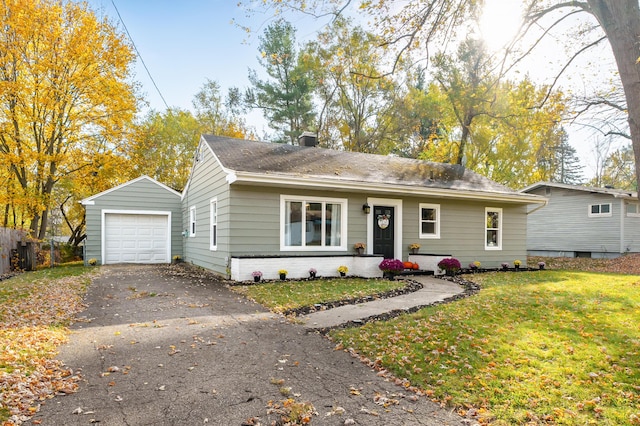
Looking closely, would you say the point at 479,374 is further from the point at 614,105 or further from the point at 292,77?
the point at 292,77

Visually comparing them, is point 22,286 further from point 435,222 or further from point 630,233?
point 630,233

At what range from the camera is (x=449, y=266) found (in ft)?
36.6

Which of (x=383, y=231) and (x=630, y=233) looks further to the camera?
(x=630, y=233)

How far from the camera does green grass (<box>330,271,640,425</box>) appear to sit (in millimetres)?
3172

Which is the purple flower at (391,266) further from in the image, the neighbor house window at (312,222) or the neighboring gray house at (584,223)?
the neighboring gray house at (584,223)

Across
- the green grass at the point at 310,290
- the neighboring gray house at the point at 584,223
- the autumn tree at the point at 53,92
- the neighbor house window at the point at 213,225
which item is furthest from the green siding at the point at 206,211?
the neighboring gray house at the point at 584,223

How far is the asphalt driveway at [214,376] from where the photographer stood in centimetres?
296

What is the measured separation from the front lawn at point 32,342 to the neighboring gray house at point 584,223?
17.1 metres

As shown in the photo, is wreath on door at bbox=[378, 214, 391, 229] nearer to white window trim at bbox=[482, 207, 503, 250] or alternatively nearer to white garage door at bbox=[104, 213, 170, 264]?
white window trim at bbox=[482, 207, 503, 250]

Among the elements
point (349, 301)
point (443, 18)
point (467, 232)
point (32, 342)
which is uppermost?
point (443, 18)

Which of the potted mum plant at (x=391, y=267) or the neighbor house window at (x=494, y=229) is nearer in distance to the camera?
the potted mum plant at (x=391, y=267)

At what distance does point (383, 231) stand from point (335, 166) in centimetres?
260

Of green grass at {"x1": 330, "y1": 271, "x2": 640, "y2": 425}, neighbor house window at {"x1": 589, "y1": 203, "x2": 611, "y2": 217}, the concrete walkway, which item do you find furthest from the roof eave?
neighbor house window at {"x1": 589, "y1": 203, "x2": 611, "y2": 217}

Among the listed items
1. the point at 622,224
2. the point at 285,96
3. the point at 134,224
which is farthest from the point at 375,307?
the point at 285,96
